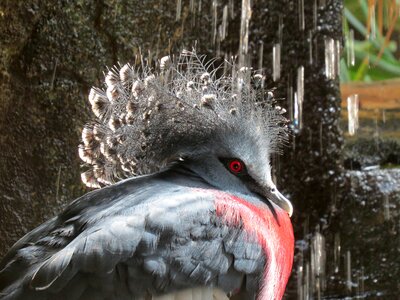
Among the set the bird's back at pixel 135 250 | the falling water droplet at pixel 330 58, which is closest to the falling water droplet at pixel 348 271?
the falling water droplet at pixel 330 58

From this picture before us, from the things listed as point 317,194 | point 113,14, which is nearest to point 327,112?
point 317,194

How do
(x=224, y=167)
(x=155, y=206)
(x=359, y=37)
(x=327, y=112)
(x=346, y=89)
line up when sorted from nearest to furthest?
1. (x=155, y=206)
2. (x=224, y=167)
3. (x=327, y=112)
4. (x=346, y=89)
5. (x=359, y=37)

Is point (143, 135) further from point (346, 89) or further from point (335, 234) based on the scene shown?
point (346, 89)

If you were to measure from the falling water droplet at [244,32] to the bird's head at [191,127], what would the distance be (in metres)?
1.31

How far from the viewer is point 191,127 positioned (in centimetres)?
269

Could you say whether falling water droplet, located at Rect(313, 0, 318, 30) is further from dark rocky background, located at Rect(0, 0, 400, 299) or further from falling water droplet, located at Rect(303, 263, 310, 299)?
falling water droplet, located at Rect(303, 263, 310, 299)

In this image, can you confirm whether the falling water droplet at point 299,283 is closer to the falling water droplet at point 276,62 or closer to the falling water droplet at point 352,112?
the falling water droplet at point 276,62

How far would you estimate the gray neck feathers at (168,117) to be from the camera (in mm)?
2693

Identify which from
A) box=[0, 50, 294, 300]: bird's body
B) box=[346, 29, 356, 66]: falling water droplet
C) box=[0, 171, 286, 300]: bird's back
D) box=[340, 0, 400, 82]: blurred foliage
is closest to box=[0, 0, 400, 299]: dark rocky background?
box=[0, 50, 294, 300]: bird's body

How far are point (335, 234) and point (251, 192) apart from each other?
172 cm

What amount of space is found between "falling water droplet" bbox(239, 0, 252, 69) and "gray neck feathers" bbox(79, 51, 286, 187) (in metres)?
1.30

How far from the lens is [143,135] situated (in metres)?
2.74

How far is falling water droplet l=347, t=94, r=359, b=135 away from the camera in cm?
526

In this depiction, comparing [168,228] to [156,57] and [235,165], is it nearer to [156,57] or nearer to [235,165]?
[235,165]
